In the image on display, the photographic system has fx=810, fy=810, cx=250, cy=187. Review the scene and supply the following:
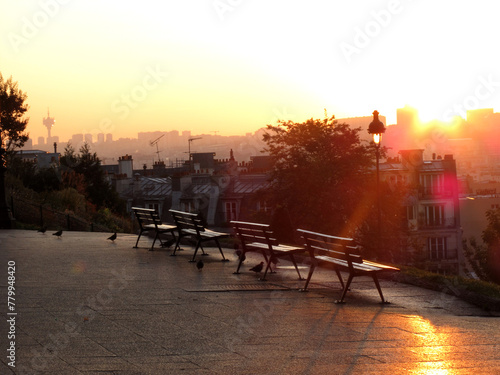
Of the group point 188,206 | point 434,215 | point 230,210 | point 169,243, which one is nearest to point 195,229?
point 169,243

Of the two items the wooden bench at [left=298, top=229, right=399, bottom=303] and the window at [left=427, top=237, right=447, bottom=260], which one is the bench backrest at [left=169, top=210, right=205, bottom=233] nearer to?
the wooden bench at [left=298, top=229, right=399, bottom=303]

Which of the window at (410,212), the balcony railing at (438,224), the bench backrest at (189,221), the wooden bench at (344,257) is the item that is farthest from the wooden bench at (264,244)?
the window at (410,212)

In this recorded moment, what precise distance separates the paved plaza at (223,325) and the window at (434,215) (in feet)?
185

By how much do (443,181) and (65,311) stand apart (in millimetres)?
65082

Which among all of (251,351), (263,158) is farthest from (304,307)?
(263,158)

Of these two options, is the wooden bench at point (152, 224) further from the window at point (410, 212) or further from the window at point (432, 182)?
the window at point (432, 182)

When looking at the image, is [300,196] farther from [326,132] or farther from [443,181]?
[443,181]

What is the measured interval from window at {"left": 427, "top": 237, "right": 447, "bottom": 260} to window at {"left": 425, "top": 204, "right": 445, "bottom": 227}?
4.61 ft

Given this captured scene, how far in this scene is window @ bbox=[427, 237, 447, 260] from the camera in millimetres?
68062

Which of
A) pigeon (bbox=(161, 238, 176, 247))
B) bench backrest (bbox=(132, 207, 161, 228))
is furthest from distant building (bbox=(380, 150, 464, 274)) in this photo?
pigeon (bbox=(161, 238, 176, 247))

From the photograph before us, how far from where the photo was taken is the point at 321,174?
4428 centimetres

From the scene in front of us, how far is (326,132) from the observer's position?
46.1 m

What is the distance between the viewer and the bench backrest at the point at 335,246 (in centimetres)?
1180

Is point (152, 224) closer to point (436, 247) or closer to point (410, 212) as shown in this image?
point (436, 247)
